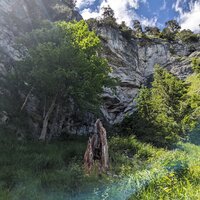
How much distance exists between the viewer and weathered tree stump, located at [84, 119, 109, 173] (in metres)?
11.3

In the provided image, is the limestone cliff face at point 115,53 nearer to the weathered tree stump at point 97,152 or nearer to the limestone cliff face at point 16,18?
the limestone cliff face at point 16,18

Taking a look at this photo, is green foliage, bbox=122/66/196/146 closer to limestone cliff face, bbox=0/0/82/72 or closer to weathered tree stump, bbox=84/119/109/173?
weathered tree stump, bbox=84/119/109/173

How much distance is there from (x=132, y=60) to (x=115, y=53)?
6609 mm

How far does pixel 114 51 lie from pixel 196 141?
25337mm

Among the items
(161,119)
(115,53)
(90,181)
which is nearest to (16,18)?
(115,53)

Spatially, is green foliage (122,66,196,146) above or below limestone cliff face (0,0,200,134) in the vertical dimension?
below

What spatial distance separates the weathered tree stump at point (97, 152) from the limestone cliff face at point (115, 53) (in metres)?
9.48

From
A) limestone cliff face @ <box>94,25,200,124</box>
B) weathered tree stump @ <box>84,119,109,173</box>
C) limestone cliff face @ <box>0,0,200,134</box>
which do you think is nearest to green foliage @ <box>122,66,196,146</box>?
limestone cliff face @ <box>0,0,200,134</box>

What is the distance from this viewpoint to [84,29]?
74.8 feet

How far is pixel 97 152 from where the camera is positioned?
12.6 m

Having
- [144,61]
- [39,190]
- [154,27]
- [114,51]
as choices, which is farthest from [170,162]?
[154,27]

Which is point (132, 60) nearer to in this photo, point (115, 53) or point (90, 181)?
point (115, 53)

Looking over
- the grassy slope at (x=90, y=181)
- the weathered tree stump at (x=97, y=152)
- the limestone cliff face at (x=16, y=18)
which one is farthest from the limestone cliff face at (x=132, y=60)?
the grassy slope at (x=90, y=181)

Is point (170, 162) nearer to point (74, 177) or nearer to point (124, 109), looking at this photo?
point (74, 177)
